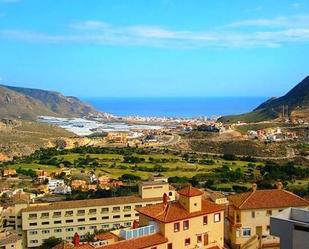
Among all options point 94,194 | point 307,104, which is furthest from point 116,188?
point 307,104

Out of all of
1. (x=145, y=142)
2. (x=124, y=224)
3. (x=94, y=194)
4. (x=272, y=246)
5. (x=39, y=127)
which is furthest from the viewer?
(x=39, y=127)

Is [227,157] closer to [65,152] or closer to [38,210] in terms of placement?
[65,152]

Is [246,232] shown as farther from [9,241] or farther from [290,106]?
[290,106]

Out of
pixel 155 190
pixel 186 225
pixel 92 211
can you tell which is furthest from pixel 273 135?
pixel 186 225

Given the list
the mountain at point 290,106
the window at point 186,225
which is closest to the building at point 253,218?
the window at point 186,225

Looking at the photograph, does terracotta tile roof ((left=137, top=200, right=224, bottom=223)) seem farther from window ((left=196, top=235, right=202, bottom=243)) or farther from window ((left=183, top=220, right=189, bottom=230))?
window ((left=196, top=235, right=202, bottom=243))

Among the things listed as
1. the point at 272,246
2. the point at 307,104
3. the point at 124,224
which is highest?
the point at 307,104
